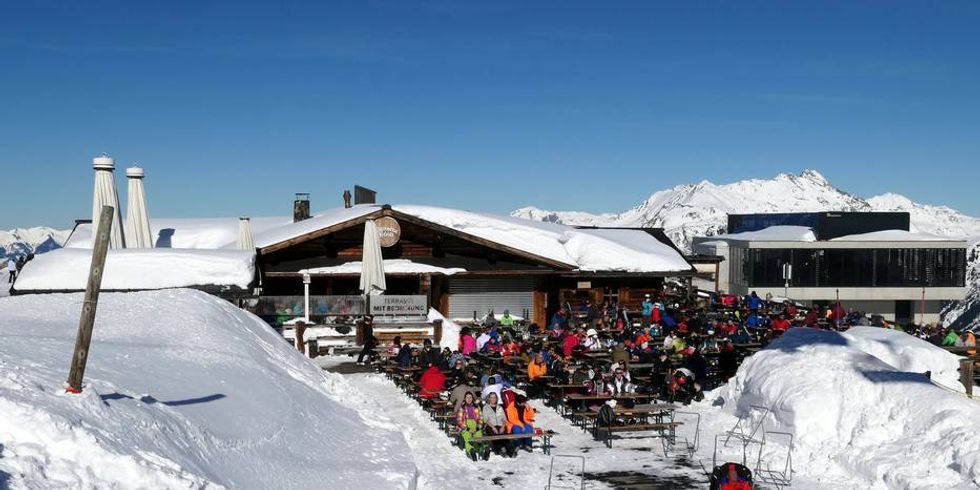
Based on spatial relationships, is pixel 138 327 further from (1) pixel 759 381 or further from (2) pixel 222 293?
(1) pixel 759 381

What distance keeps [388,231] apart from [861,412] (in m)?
19.1

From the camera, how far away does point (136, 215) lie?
87.5 feet

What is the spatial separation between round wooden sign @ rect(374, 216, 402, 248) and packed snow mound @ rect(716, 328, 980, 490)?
15.2 meters

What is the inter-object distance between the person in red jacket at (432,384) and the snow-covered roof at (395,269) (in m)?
13.0

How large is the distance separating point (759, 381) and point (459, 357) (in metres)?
6.42

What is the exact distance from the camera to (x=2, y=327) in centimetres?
1355

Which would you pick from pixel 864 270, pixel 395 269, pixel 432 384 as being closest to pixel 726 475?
pixel 432 384

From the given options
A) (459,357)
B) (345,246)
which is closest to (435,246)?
(345,246)

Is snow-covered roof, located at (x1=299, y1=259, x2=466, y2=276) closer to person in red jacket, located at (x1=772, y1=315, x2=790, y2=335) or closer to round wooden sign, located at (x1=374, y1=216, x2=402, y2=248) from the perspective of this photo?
round wooden sign, located at (x1=374, y1=216, x2=402, y2=248)

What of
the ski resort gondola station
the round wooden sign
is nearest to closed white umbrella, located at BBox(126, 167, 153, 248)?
the ski resort gondola station

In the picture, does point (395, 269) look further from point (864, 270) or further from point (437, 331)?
point (864, 270)

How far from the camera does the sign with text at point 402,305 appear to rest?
25375 millimetres

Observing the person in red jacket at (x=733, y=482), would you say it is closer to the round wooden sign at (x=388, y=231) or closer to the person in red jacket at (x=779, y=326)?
the person in red jacket at (x=779, y=326)

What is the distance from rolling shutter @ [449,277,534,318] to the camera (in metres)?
31.0
